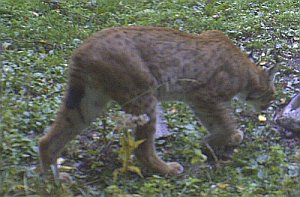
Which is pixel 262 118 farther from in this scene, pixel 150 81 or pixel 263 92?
pixel 150 81

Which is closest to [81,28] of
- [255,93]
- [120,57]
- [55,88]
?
[55,88]

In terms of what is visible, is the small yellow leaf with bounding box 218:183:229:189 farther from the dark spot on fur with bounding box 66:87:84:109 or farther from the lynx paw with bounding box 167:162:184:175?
the dark spot on fur with bounding box 66:87:84:109

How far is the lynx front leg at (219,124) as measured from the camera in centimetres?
591

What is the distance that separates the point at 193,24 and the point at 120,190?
4.66 metres

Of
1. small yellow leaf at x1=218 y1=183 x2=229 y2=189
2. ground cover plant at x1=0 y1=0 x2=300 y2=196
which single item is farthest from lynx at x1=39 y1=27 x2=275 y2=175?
small yellow leaf at x1=218 y1=183 x2=229 y2=189

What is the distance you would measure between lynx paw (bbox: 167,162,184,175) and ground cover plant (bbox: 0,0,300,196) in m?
0.05

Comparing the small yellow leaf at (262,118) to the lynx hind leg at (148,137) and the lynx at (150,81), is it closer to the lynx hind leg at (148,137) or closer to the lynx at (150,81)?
the lynx at (150,81)

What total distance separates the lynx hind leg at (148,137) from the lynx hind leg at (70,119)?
247mm

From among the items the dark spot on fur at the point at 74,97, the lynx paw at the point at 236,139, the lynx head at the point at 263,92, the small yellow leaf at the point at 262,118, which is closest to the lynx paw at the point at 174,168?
the lynx paw at the point at 236,139

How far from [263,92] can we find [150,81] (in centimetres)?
159

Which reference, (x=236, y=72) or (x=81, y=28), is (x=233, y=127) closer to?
(x=236, y=72)

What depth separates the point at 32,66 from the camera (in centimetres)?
727

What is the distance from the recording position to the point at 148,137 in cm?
534

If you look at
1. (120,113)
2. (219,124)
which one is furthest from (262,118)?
(120,113)
